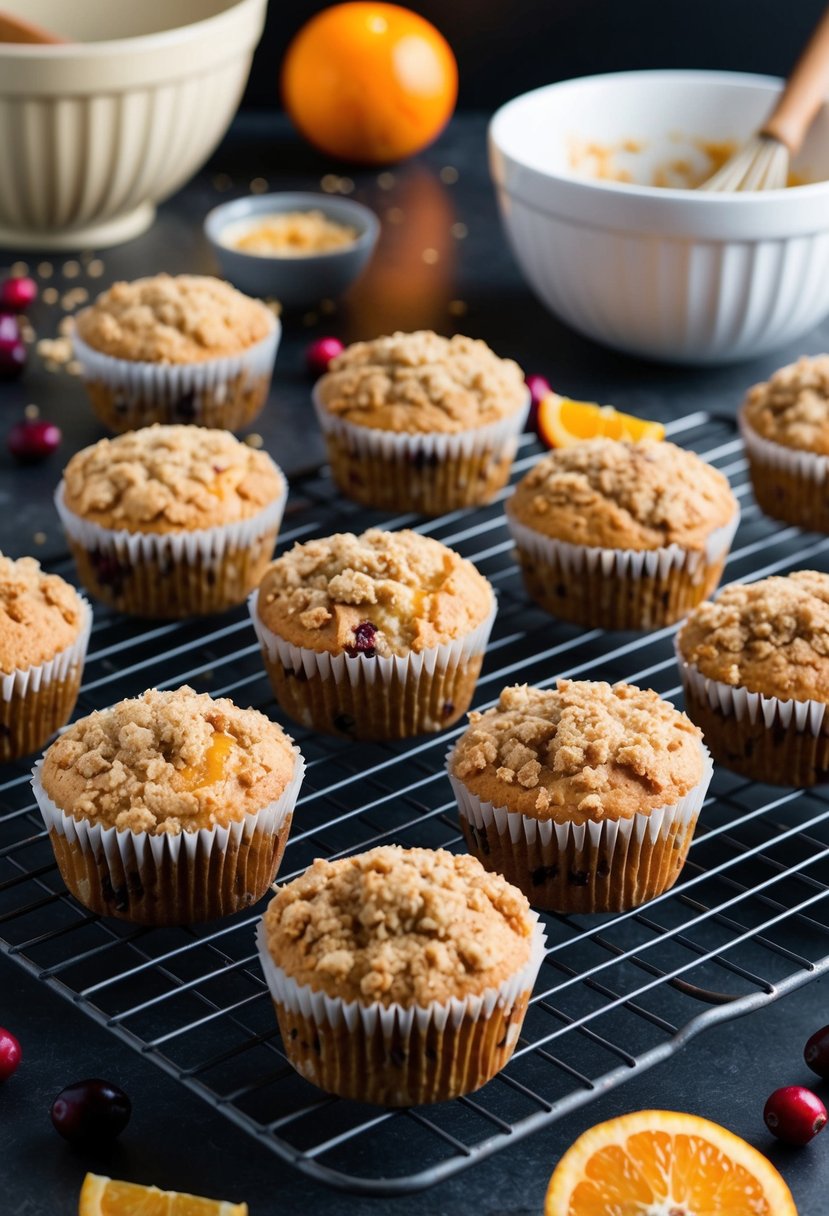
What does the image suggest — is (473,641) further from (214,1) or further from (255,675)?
(214,1)

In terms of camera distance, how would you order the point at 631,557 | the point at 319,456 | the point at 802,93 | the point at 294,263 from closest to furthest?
the point at 631,557 → the point at 319,456 → the point at 802,93 → the point at 294,263

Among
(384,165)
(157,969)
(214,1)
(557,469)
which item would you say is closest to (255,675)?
(557,469)

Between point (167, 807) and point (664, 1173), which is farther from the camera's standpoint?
point (167, 807)

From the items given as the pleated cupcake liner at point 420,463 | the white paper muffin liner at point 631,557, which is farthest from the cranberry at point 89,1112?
the pleated cupcake liner at point 420,463

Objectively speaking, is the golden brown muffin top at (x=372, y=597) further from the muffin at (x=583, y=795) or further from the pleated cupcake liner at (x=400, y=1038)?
the pleated cupcake liner at (x=400, y=1038)

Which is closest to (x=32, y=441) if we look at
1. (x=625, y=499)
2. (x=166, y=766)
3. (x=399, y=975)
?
(x=625, y=499)

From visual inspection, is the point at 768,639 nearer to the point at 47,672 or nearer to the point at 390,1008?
the point at 390,1008
